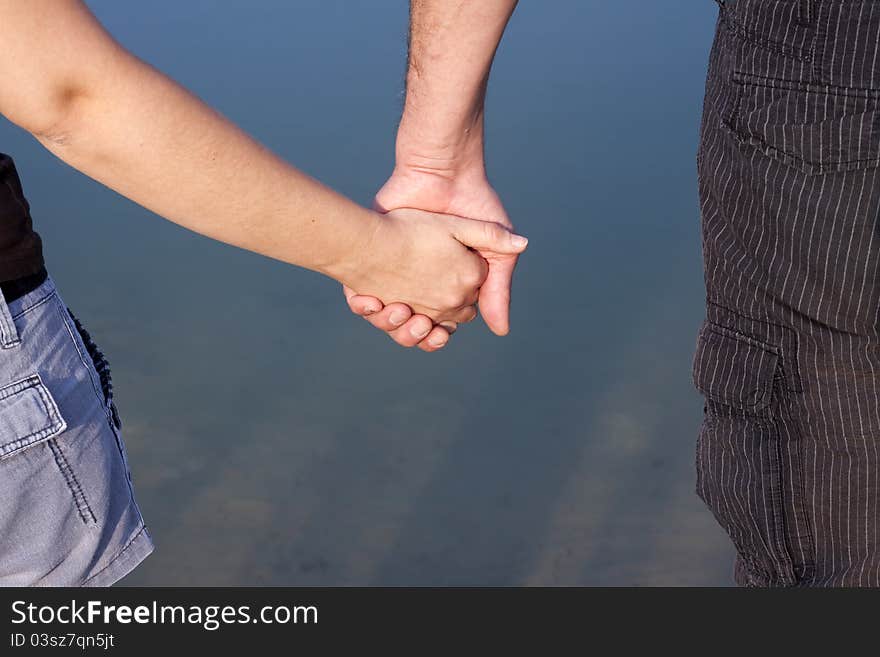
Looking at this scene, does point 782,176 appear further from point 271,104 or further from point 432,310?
point 271,104

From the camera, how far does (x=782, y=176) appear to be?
1.16 m

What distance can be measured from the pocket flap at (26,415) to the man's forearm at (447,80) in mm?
679

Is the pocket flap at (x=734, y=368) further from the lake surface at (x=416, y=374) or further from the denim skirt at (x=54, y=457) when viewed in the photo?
the lake surface at (x=416, y=374)

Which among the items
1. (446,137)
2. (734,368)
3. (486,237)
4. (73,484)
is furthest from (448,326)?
(73,484)

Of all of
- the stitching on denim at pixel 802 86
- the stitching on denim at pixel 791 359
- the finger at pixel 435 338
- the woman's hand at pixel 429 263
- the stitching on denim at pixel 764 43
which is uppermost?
the stitching on denim at pixel 764 43

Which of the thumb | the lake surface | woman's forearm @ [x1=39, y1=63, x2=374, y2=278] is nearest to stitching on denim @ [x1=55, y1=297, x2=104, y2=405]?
woman's forearm @ [x1=39, y1=63, x2=374, y2=278]

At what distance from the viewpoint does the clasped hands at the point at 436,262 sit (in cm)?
146

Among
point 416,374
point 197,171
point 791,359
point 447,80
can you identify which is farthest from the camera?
point 416,374

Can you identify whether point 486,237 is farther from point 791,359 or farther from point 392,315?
point 791,359

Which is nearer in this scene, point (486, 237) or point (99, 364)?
point (99, 364)

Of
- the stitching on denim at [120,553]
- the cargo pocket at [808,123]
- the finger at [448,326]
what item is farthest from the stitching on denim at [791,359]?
the stitching on denim at [120,553]

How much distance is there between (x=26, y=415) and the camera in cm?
95

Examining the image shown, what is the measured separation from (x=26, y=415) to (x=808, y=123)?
2.33 ft

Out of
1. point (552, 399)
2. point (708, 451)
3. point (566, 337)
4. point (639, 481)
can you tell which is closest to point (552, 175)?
point (566, 337)
